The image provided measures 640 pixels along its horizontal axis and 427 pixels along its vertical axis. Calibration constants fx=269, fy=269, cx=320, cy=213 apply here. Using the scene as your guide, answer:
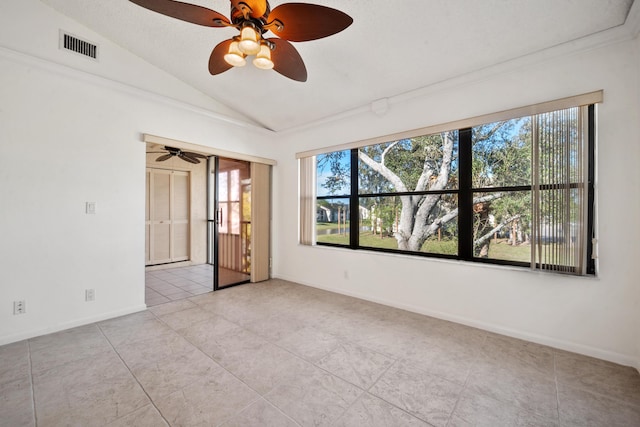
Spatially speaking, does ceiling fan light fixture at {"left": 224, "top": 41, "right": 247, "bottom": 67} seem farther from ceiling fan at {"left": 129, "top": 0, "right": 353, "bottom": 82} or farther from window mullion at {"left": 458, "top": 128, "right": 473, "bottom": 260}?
window mullion at {"left": 458, "top": 128, "right": 473, "bottom": 260}

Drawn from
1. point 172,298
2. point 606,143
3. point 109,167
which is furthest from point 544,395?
point 109,167

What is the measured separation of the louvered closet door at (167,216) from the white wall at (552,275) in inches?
189

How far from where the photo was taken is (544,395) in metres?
1.88

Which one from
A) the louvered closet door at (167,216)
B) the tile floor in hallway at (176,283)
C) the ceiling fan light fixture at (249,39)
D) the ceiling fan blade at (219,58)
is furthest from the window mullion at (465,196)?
the louvered closet door at (167,216)

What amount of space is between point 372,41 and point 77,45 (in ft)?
10.5

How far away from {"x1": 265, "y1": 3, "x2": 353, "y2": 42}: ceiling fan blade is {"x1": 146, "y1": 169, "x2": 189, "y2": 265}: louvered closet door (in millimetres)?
5348

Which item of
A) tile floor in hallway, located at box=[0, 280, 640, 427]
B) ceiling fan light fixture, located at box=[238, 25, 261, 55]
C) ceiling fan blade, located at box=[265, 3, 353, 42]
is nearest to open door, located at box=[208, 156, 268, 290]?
tile floor in hallway, located at box=[0, 280, 640, 427]

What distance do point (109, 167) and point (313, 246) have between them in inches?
115

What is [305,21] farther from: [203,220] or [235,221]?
[203,220]

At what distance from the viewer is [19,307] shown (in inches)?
102

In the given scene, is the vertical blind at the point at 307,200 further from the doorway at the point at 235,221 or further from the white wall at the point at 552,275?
the white wall at the point at 552,275

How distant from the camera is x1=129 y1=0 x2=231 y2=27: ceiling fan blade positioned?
1726 mm

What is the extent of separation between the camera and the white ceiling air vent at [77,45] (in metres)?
2.87

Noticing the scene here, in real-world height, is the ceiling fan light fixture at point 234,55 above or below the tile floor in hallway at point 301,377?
above
